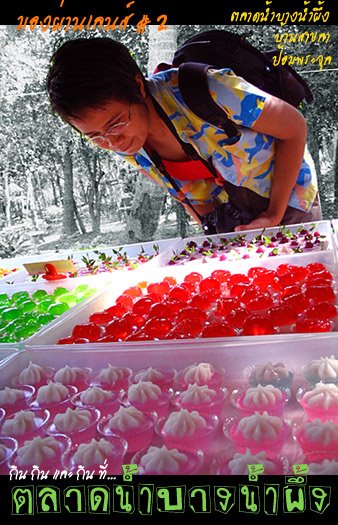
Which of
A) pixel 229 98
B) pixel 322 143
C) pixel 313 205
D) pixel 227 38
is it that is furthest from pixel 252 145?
pixel 322 143

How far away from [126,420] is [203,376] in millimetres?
190

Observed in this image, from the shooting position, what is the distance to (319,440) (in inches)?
27.9

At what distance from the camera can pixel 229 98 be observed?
1.72 m

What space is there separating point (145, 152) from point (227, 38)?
0.57m

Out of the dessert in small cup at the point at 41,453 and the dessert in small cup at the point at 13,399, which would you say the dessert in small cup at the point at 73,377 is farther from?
the dessert in small cup at the point at 41,453

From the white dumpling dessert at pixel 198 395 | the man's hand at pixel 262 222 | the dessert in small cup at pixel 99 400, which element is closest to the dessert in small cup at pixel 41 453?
the dessert in small cup at pixel 99 400

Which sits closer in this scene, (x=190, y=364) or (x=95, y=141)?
(x=190, y=364)

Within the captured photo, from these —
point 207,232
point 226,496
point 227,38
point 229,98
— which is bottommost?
point 226,496

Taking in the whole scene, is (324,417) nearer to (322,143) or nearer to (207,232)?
(207,232)

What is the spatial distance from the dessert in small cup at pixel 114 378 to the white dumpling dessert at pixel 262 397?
0.27 metres

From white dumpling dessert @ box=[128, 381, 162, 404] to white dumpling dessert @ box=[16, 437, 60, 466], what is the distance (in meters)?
0.17

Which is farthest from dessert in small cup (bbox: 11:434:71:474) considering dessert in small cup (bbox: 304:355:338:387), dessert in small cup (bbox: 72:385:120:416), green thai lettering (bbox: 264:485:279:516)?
dessert in small cup (bbox: 304:355:338:387)

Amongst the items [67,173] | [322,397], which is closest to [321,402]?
[322,397]

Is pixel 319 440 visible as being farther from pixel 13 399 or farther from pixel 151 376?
pixel 13 399
